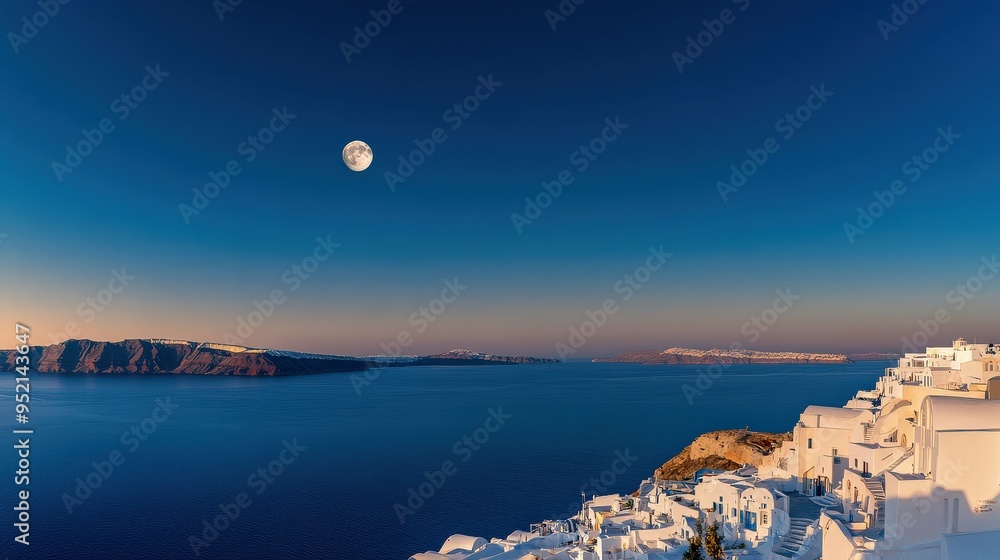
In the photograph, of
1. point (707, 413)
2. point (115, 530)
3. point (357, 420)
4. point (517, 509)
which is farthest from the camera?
point (707, 413)

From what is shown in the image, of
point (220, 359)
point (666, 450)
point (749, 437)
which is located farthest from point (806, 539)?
point (220, 359)

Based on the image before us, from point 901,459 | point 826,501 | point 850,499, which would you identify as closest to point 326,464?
point 826,501

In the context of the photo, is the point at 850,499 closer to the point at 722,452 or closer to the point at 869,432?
the point at 869,432

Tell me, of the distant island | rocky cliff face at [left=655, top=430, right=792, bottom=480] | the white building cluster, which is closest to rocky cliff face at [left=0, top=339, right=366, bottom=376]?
the distant island

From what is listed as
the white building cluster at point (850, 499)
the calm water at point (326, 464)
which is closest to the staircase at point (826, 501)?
the white building cluster at point (850, 499)

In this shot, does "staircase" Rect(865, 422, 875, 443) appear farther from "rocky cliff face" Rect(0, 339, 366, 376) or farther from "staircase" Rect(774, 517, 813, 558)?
"rocky cliff face" Rect(0, 339, 366, 376)

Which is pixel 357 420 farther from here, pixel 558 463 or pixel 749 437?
pixel 749 437

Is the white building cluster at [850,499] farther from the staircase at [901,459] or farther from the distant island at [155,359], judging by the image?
the distant island at [155,359]
